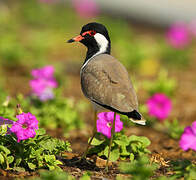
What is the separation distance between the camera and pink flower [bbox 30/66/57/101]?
651 cm

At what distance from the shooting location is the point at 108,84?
449cm

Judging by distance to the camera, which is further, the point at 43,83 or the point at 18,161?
the point at 43,83

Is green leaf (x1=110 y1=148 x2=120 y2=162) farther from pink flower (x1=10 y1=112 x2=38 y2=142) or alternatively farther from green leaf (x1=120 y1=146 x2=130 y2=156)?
pink flower (x1=10 y1=112 x2=38 y2=142)

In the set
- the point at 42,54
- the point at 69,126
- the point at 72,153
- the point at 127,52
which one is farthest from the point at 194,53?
the point at 72,153

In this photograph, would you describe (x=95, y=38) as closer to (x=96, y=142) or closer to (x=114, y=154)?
(x=96, y=142)

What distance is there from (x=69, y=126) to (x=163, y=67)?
4889 millimetres

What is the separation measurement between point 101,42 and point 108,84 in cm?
76

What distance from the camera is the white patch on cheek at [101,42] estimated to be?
5.05m

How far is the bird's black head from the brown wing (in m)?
0.28

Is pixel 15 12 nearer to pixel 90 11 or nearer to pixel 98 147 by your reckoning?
pixel 90 11

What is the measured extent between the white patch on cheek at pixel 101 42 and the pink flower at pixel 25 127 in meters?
1.31

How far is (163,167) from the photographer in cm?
459

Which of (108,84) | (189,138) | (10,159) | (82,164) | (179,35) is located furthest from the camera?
(179,35)

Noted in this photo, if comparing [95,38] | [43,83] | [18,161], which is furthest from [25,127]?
[43,83]
